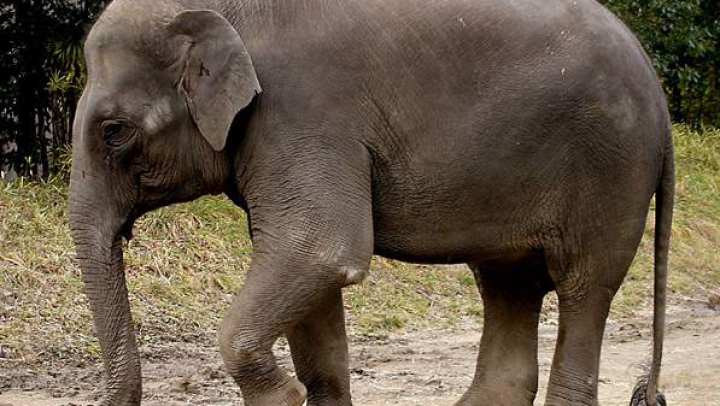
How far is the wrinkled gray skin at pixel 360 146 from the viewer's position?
188 inches

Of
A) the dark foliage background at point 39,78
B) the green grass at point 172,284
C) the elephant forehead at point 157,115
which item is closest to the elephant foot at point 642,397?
the elephant forehead at point 157,115

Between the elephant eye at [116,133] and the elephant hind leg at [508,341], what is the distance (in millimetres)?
1743

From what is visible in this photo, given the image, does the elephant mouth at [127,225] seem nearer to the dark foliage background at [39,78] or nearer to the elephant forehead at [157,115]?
the elephant forehead at [157,115]

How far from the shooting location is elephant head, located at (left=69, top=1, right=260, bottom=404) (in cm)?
478

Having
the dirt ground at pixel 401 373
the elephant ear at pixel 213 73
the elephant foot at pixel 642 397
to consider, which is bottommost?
the dirt ground at pixel 401 373

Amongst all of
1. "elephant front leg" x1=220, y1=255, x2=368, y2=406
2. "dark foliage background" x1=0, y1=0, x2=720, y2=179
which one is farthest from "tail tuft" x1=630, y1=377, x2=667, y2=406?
"dark foliage background" x1=0, y1=0, x2=720, y2=179

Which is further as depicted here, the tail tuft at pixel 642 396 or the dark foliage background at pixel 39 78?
the dark foliage background at pixel 39 78

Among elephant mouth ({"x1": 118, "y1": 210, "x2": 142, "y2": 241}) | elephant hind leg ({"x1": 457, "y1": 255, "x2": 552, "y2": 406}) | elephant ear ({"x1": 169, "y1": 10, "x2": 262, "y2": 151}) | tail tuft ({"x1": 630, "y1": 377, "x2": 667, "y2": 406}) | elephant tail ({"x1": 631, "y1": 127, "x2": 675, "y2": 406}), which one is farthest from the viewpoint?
elephant hind leg ({"x1": 457, "y1": 255, "x2": 552, "y2": 406})

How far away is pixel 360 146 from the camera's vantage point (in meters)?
4.90

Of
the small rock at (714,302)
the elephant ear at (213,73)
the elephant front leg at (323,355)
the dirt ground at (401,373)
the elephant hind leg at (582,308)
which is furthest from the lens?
the small rock at (714,302)

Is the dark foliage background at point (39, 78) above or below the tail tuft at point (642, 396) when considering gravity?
above

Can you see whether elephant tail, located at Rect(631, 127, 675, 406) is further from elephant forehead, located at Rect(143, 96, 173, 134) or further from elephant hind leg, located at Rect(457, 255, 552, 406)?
elephant forehead, located at Rect(143, 96, 173, 134)

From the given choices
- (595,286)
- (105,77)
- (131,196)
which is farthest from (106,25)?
(595,286)

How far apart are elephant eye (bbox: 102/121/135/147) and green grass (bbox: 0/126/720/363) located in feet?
11.8
